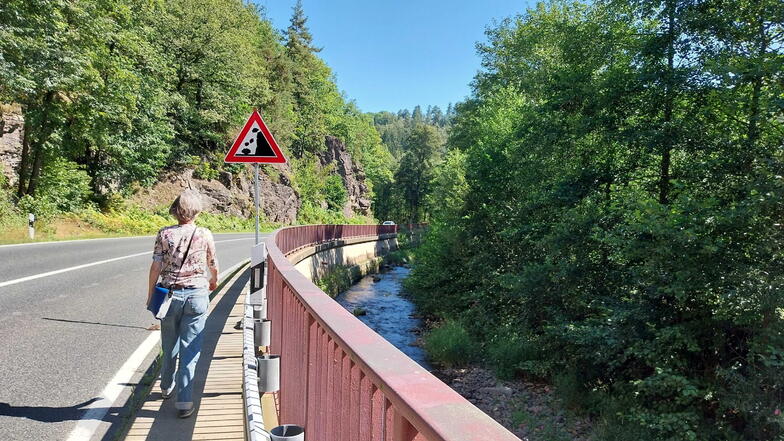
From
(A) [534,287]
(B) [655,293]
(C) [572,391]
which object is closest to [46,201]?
(A) [534,287]

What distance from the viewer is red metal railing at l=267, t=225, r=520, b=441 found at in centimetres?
101

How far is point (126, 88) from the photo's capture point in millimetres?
23094

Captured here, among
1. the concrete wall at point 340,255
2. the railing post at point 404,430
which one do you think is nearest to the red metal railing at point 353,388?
the railing post at point 404,430

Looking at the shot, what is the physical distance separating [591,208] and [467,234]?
27.5 feet

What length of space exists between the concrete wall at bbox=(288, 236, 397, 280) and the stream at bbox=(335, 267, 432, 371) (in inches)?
58.8

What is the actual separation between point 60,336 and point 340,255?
20948 millimetres

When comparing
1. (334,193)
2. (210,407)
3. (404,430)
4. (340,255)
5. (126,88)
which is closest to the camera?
(404,430)

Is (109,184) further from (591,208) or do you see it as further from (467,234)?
(591,208)

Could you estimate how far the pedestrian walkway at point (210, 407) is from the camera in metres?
3.49

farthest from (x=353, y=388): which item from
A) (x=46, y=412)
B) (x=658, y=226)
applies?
(x=658, y=226)

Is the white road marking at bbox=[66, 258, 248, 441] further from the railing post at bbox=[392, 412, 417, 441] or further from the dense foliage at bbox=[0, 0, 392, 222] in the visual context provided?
the dense foliage at bbox=[0, 0, 392, 222]

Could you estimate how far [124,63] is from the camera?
77.4 feet

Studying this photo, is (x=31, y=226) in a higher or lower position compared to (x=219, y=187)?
lower

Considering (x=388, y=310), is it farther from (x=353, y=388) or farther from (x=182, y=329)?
(x=353, y=388)
